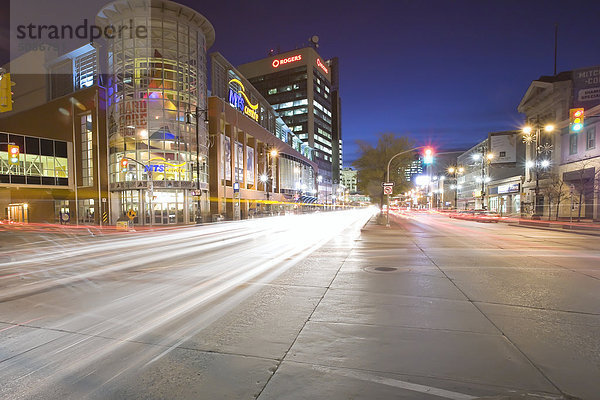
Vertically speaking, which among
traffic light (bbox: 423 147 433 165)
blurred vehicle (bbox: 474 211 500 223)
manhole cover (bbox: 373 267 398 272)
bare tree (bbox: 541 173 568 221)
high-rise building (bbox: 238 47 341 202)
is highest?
high-rise building (bbox: 238 47 341 202)

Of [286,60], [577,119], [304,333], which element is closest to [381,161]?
[577,119]

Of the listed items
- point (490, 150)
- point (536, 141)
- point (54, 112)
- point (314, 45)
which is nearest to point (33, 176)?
point (54, 112)

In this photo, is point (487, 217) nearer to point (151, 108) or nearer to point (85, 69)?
point (151, 108)

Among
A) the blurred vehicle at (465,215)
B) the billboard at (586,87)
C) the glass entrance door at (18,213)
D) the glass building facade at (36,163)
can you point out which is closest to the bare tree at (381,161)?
the blurred vehicle at (465,215)

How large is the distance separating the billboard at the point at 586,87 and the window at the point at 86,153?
57.0 metres

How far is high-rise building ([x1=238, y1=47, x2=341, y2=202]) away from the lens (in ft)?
413

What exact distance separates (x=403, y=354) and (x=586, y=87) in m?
41.6

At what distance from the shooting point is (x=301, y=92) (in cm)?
12688

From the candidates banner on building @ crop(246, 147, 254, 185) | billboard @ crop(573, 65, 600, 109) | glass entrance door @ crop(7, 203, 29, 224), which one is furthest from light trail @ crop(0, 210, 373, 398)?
glass entrance door @ crop(7, 203, 29, 224)

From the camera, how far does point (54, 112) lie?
4359cm

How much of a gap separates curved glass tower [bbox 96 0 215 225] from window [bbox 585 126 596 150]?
131 ft

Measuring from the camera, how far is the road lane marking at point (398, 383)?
3039 mm

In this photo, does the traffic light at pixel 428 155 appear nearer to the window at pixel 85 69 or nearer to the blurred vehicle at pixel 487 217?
the blurred vehicle at pixel 487 217

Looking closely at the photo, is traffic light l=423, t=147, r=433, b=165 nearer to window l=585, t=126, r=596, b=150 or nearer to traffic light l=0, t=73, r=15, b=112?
window l=585, t=126, r=596, b=150
